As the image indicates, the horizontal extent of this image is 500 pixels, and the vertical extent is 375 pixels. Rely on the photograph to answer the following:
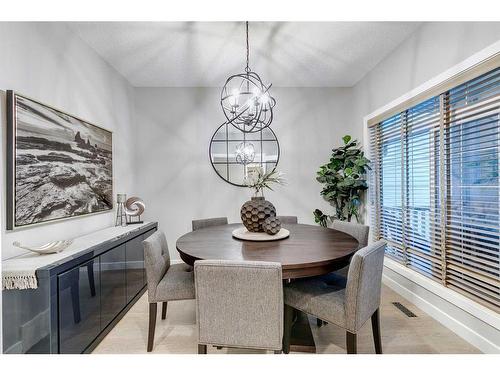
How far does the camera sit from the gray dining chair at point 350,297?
148cm

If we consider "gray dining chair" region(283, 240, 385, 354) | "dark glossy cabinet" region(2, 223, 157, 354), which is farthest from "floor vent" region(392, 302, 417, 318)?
"dark glossy cabinet" region(2, 223, 157, 354)

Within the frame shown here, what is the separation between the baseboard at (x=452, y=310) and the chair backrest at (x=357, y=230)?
2.30 ft

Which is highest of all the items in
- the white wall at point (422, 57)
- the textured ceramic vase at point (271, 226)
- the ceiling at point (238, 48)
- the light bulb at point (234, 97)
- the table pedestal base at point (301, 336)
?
the ceiling at point (238, 48)

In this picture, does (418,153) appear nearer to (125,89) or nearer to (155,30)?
(155,30)

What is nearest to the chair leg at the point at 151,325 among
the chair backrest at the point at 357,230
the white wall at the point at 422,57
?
the chair backrest at the point at 357,230

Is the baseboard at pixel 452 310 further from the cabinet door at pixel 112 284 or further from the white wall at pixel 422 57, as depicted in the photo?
the cabinet door at pixel 112 284

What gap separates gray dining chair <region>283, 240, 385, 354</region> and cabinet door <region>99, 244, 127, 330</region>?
1.47 meters

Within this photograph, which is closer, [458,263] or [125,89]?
[458,263]

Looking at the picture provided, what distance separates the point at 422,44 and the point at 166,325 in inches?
134

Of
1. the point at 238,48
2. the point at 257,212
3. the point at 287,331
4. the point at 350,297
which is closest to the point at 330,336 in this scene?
the point at 287,331

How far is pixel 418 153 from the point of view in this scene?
2.63 meters

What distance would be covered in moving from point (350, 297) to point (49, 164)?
2.32 meters

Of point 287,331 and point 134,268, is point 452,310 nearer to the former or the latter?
point 287,331
